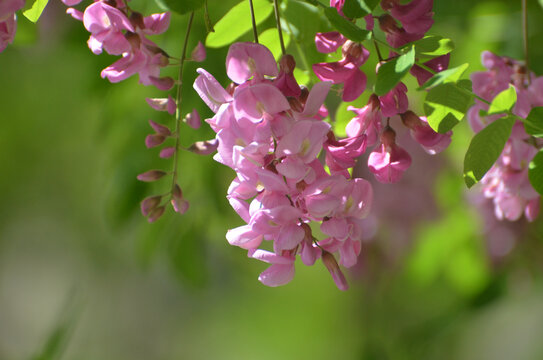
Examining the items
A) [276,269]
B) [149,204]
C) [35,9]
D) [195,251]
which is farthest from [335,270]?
[195,251]

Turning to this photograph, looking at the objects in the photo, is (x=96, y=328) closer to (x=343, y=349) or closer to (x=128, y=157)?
(x=343, y=349)

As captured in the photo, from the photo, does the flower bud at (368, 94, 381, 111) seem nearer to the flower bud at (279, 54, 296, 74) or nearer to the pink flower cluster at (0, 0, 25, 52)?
the flower bud at (279, 54, 296, 74)

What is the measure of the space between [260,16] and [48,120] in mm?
2579

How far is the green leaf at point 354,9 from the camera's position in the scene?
0.38 meters

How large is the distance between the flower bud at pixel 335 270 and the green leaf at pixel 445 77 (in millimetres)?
116

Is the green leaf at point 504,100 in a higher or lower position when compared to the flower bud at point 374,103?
lower

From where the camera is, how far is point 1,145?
2.69 m

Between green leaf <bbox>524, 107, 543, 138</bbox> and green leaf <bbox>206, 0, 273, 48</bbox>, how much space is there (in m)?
0.20

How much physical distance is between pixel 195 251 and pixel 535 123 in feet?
1.99

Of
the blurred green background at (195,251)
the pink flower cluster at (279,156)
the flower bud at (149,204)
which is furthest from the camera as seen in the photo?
the blurred green background at (195,251)

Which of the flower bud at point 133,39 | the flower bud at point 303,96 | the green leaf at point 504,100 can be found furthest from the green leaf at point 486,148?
the flower bud at point 133,39

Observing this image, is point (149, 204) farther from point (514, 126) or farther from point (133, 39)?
point (514, 126)

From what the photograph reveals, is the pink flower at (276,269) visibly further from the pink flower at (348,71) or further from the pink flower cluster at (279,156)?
the pink flower at (348,71)

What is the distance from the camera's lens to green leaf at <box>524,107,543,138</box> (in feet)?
1.33
